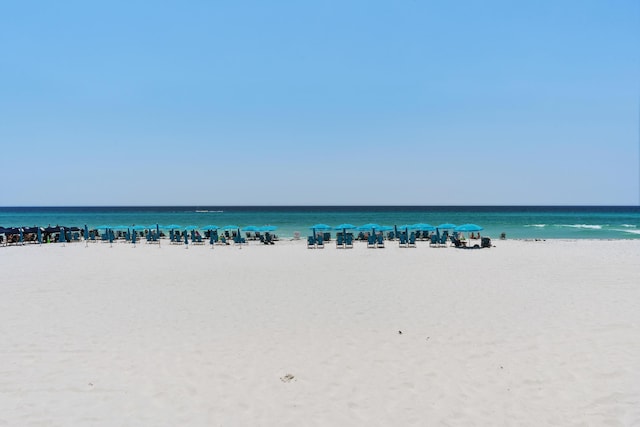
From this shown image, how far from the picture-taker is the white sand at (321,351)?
15.8 ft

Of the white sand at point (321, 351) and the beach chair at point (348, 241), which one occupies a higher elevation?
the beach chair at point (348, 241)

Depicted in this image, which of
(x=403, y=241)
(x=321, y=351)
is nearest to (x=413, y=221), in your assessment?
(x=403, y=241)

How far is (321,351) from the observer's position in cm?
657

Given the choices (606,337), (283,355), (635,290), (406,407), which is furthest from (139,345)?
(635,290)

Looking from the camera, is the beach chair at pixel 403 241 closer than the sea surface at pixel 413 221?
Yes

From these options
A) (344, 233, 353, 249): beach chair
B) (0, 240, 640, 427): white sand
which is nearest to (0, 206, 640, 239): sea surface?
(344, 233, 353, 249): beach chair

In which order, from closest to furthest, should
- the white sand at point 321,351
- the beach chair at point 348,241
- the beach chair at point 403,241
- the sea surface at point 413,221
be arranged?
the white sand at point 321,351 < the beach chair at point 348,241 < the beach chair at point 403,241 < the sea surface at point 413,221

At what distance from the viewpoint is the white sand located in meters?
4.80

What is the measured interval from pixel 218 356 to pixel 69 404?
200cm

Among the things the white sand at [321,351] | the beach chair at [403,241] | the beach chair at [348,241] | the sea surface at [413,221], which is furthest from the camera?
the sea surface at [413,221]

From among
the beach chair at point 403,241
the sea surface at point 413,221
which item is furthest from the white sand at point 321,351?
the sea surface at point 413,221

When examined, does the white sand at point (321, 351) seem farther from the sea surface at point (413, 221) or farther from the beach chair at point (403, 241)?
the sea surface at point (413, 221)

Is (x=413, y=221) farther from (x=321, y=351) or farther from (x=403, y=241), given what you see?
(x=321, y=351)

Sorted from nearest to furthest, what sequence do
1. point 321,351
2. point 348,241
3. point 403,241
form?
point 321,351 → point 348,241 → point 403,241
